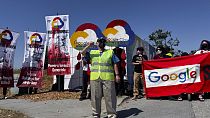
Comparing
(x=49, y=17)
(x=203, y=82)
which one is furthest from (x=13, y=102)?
(x=203, y=82)

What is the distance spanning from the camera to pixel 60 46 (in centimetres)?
1424

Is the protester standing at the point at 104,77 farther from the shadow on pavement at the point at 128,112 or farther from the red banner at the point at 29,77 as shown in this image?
the red banner at the point at 29,77

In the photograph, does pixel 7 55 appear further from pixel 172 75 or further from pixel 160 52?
pixel 172 75

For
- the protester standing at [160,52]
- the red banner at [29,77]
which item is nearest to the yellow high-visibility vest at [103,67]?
the protester standing at [160,52]

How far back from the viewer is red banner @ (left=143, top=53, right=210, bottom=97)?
10.9 metres

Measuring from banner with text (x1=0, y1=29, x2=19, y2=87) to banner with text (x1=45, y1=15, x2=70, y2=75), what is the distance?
1.55 metres

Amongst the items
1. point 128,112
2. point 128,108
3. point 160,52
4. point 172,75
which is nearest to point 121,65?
point 160,52

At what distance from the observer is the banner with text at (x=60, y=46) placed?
14.2 metres

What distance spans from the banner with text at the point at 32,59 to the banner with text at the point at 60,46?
24.9 inches

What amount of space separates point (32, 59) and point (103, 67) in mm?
7105

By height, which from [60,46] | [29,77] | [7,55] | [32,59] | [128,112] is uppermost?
[60,46]

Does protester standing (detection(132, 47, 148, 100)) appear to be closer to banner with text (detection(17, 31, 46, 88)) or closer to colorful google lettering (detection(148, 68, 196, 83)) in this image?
colorful google lettering (detection(148, 68, 196, 83))

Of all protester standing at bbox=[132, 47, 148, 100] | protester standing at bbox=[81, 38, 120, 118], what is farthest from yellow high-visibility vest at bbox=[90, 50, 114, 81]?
protester standing at bbox=[132, 47, 148, 100]

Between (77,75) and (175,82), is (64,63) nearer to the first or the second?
(77,75)
